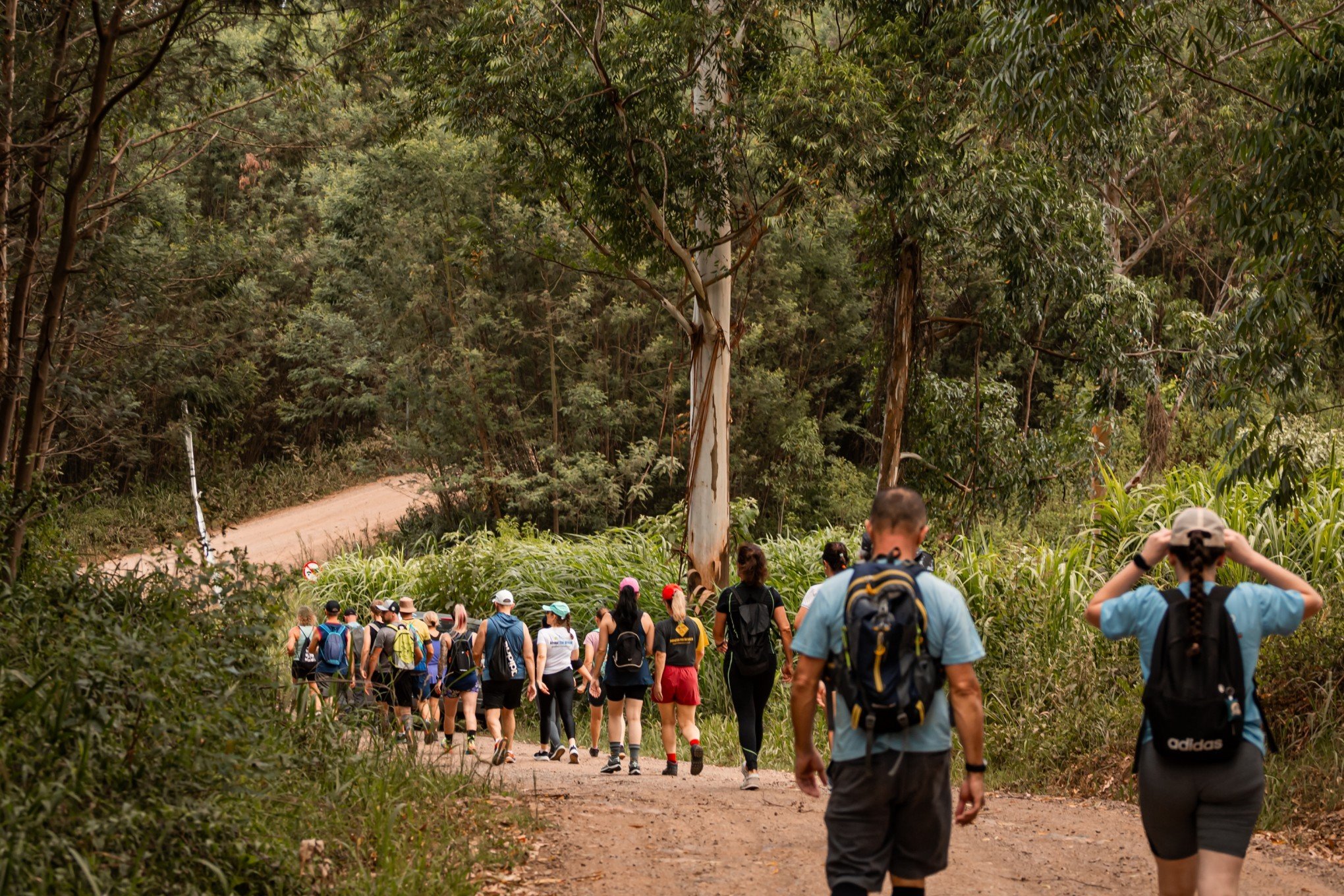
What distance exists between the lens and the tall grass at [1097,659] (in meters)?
9.01

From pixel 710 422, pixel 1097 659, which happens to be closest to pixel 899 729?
pixel 1097 659

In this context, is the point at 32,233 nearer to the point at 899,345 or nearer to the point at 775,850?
the point at 775,850

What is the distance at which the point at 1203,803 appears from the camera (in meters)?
4.21

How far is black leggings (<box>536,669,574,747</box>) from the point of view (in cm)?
1204

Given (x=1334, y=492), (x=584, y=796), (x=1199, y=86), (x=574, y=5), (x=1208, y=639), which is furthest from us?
(x=1199, y=86)

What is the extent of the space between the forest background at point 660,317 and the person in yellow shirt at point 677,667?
272 centimetres

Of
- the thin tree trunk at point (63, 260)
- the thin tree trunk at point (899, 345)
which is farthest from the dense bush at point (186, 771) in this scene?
the thin tree trunk at point (899, 345)

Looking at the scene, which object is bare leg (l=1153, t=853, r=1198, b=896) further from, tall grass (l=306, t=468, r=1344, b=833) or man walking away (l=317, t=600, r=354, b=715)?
man walking away (l=317, t=600, r=354, b=715)

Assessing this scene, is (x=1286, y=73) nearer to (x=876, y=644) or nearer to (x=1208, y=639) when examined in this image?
(x=1208, y=639)

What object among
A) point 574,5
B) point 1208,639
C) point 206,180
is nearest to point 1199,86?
point 574,5

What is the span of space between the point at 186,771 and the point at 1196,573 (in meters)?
4.25

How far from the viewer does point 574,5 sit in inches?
607

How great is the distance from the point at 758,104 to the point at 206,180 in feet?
102

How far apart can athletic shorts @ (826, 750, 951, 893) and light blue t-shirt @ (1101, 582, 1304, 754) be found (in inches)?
32.9
